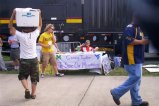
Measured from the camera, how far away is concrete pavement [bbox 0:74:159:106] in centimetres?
706

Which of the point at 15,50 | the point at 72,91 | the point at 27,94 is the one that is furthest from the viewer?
the point at 15,50

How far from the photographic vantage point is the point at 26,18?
7.21 meters

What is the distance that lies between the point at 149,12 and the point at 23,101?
4.28 metres

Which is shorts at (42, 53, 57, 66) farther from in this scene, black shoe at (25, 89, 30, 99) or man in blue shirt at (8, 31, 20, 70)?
black shoe at (25, 89, 30, 99)

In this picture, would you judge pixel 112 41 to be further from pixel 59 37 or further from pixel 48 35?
pixel 48 35

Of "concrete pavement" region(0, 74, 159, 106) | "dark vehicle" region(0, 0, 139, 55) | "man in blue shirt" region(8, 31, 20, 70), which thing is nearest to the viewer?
"concrete pavement" region(0, 74, 159, 106)

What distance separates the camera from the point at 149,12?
3.51 metres

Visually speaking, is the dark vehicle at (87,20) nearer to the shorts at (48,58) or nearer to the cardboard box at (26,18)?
the shorts at (48,58)

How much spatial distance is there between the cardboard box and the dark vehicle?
7318 mm

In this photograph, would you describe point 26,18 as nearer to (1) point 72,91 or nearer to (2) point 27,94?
(2) point 27,94

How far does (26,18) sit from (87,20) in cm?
762

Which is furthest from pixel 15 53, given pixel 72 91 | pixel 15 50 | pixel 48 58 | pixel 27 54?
pixel 27 54

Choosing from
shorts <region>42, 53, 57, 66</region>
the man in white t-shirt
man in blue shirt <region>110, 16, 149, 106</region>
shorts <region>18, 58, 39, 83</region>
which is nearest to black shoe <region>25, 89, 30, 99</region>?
the man in white t-shirt

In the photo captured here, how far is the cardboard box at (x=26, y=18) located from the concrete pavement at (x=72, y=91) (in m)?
1.53
